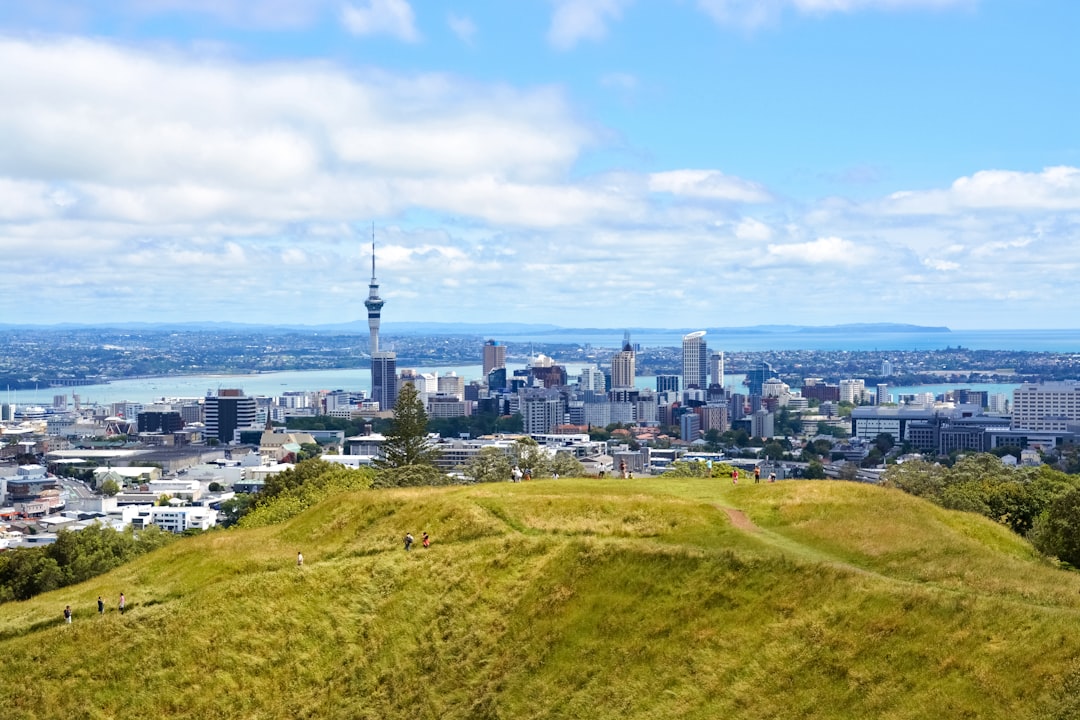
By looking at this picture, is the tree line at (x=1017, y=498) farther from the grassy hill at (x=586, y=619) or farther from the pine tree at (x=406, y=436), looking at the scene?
the pine tree at (x=406, y=436)

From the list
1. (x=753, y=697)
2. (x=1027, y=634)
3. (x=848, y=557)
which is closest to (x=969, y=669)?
(x=1027, y=634)

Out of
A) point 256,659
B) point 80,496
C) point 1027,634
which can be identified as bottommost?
point 80,496

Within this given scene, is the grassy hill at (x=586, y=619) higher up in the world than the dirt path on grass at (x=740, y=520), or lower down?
lower down

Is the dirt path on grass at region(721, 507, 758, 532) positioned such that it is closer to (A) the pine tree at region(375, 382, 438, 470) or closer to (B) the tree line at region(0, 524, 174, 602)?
(B) the tree line at region(0, 524, 174, 602)

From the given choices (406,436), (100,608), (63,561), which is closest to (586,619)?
(100,608)

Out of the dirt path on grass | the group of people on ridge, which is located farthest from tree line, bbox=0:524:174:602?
the dirt path on grass

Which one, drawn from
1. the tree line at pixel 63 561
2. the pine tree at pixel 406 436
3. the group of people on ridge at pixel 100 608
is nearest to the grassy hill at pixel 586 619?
the group of people on ridge at pixel 100 608

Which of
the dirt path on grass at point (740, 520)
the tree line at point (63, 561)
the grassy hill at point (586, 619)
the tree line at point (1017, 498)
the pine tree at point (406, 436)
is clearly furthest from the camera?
the pine tree at point (406, 436)

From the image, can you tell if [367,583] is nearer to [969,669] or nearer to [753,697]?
[753,697]
